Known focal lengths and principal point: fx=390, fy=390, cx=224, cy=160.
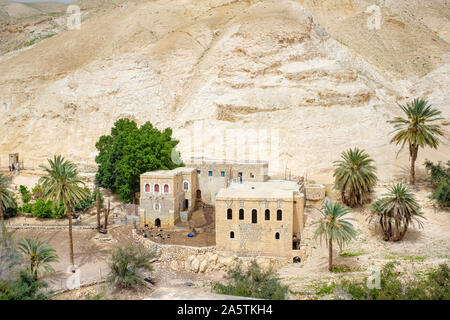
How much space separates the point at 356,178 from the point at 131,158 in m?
18.2

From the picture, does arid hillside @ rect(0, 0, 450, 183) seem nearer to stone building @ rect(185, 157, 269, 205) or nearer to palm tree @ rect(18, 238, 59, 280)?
stone building @ rect(185, 157, 269, 205)

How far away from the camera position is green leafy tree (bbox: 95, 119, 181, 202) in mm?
32969

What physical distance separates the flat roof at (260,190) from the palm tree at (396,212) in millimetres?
5935

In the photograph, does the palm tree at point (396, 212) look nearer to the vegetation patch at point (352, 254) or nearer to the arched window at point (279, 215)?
the vegetation patch at point (352, 254)

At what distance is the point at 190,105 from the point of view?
5003 centimetres

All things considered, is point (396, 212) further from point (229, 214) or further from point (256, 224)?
point (229, 214)

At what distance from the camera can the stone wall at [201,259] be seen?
25328mm

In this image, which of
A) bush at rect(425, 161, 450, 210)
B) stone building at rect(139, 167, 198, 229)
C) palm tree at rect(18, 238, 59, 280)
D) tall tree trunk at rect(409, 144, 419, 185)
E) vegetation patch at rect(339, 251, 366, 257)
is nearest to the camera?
palm tree at rect(18, 238, 59, 280)

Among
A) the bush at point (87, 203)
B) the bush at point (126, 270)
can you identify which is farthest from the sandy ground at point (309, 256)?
the bush at point (87, 203)

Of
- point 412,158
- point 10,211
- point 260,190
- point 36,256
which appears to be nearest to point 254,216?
point 260,190

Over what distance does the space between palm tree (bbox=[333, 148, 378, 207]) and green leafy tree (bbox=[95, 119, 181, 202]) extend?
1478 cm

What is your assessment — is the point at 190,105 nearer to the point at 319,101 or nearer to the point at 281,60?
the point at 281,60

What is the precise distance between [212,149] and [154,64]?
20283 mm

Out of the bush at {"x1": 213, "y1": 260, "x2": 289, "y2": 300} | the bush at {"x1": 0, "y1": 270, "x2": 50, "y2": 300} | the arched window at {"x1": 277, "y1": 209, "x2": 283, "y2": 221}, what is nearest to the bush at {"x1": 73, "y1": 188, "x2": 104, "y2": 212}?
the bush at {"x1": 0, "y1": 270, "x2": 50, "y2": 300}
